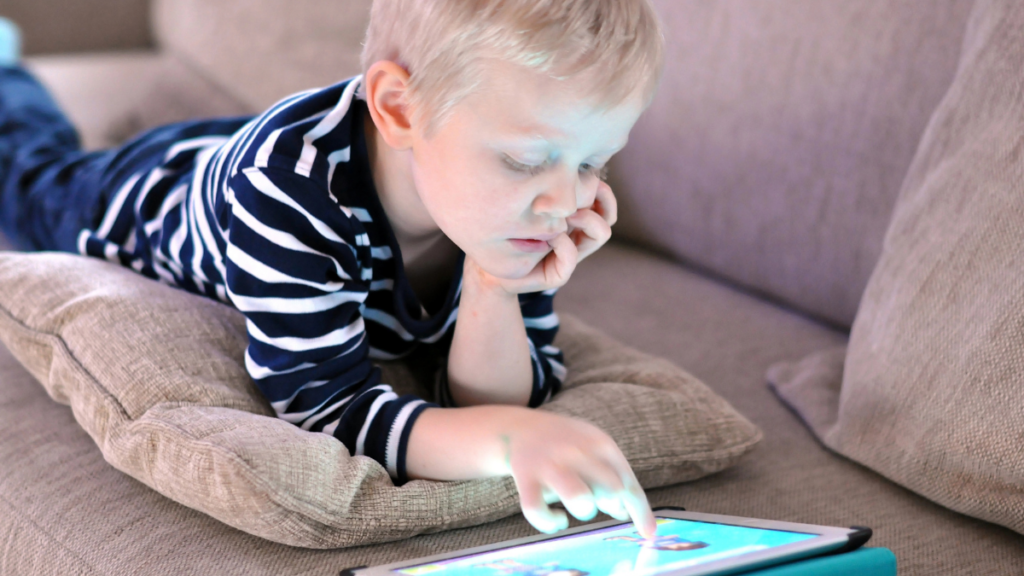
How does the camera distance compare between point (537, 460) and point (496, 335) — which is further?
point (496, 335)

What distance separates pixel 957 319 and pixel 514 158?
0.43 m

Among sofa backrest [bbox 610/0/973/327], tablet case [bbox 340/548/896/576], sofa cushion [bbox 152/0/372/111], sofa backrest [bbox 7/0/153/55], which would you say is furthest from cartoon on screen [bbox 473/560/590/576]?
sofa backrest [bbox 7/0/153/55]

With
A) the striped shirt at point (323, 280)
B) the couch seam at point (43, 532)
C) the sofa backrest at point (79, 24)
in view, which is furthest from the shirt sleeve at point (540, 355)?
the sofa backrest at point (79, 24)

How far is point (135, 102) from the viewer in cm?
164

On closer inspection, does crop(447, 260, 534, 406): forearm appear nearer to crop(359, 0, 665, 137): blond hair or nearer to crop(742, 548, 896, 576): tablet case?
crop(359, 0, 665, 137): blond hair

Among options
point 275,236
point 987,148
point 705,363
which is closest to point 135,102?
point 275,236

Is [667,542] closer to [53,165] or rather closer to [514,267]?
[514,267]

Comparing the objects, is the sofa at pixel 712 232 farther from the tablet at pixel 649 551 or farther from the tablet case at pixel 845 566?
the tablet case at pixel 845 566

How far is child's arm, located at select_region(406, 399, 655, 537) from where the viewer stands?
1.91ft

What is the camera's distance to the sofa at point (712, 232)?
711 millimetres

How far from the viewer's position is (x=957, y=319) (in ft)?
2.64

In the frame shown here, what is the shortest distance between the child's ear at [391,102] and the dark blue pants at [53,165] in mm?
517

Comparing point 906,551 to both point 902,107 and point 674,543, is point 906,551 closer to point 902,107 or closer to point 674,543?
point 674,543

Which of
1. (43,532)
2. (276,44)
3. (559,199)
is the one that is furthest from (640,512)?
(276,44)
